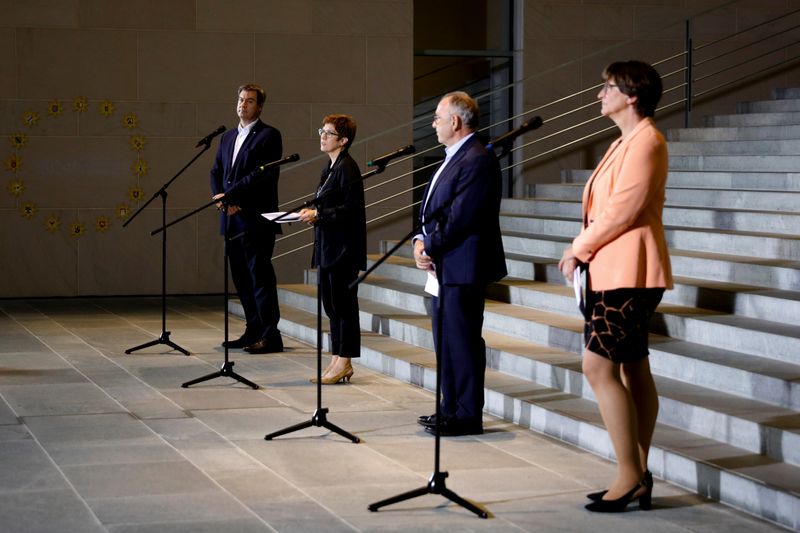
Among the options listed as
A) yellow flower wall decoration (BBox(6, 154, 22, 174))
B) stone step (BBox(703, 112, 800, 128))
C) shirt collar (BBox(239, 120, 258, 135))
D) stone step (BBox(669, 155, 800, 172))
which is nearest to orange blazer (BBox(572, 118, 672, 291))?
shirt collar (BBox(239, 120, 258, 135))

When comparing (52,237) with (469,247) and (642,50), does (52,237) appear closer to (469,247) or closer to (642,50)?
(642,50)

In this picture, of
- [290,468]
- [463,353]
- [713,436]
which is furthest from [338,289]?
[713,436]

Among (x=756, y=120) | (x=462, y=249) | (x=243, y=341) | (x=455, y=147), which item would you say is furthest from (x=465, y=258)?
(x=756, y=120)

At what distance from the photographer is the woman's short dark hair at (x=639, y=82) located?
4.38 metres

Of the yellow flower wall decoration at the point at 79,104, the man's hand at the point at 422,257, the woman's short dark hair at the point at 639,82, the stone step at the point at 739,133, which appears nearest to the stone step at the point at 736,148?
the stone step at the point at 739,133

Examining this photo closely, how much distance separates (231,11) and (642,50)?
4.32 meters

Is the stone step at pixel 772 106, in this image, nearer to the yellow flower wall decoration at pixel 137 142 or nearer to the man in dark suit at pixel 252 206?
the man in dark suit at pixel 252 206

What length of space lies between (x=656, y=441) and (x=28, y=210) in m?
8.23

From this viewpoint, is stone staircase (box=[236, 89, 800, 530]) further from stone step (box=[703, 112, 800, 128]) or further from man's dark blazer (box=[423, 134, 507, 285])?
man's dark blazer (box=[423, 134, 507, 285])

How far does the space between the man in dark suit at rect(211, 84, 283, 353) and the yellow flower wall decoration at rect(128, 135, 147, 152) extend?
12.4 ft

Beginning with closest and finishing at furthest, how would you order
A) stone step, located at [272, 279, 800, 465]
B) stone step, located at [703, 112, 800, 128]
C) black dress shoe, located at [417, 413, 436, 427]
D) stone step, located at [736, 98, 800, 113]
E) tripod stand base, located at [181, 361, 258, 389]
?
stone step, located at [272, 279, 800, 465], black dress shoe, located at [417, 413, 436, 427], tripod stand base, located at [181, 361, 258, 389], stone step, located at [703, 112, 800, 128], stone step, located at [736, 98, 800, 113]

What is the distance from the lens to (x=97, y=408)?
6457 mm

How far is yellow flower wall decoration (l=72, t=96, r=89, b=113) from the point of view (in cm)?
1181

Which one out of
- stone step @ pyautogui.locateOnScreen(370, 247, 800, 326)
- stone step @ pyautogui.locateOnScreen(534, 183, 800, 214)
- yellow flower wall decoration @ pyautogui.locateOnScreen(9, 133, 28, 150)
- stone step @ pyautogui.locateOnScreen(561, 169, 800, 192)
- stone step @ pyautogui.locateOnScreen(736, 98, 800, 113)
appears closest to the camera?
stone step @ pyautogui.locateOnScreen(370, 247, 800, 326)
